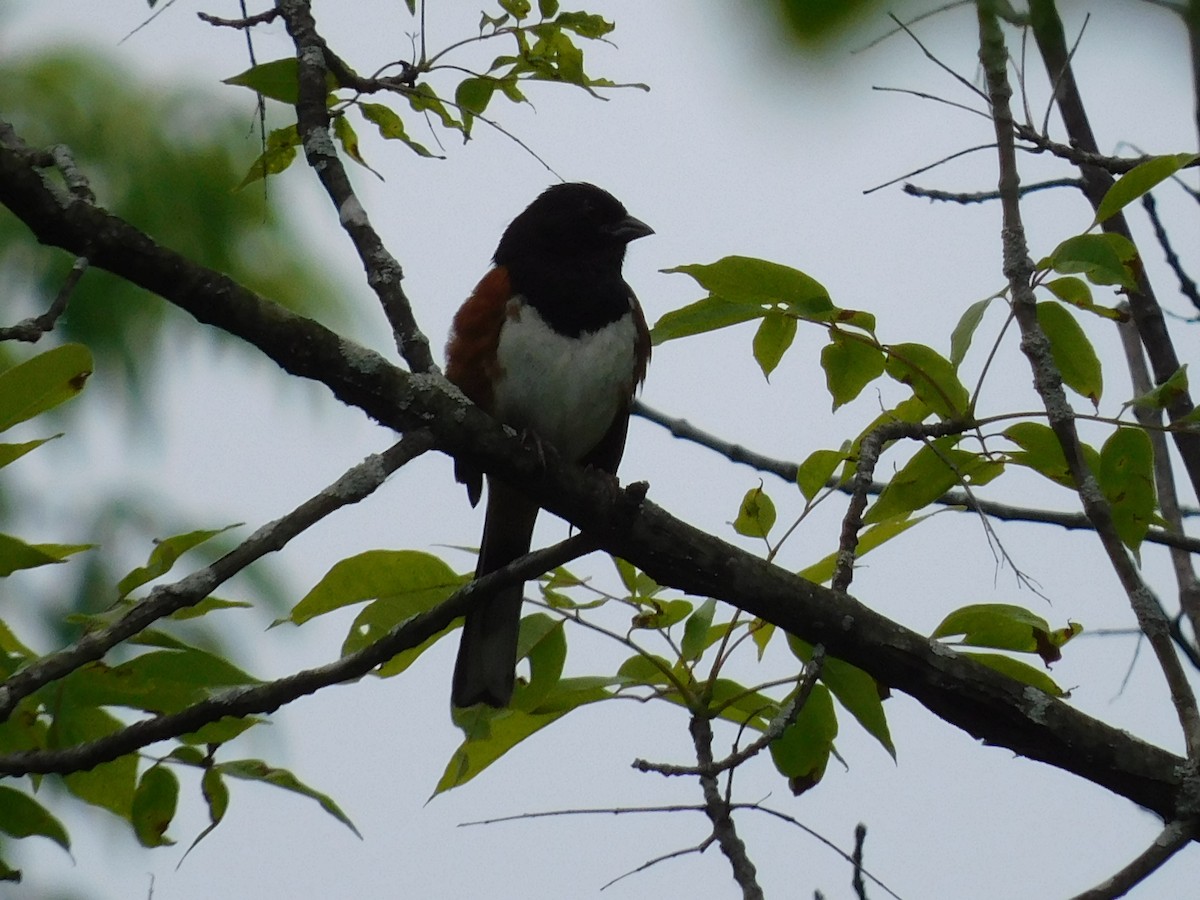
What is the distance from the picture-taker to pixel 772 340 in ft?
7.37

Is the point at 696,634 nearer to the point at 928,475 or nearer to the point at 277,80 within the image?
the point at 928,475

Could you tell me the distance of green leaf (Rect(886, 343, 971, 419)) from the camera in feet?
6.89

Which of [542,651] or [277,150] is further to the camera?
[277,150]

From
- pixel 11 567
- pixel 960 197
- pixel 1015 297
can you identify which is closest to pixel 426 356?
pixel 11 567

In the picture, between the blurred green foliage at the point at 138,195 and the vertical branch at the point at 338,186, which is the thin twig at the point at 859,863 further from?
the blurred green foliage at the point at 138,195

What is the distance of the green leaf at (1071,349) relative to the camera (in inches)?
82.6

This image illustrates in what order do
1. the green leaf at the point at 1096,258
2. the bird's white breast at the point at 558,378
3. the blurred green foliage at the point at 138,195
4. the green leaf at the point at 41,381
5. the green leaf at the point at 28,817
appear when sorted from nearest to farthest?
the green leaf at the point at 41,381 → the green leaf at the point at 1096,258 → the green leaf at the point at 28,817 → the bird's white breast at the point at 558,378 → the blurred green foliage at the point at 138,195

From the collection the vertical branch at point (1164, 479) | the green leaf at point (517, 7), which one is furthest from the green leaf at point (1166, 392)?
the green leaf at point (517, 7)

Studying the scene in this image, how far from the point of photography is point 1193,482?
2621 mm

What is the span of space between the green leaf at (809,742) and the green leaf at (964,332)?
Result: 610 mm

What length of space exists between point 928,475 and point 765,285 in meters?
0.45

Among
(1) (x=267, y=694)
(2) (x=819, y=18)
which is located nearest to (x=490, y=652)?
(1) (x=267, y=694)

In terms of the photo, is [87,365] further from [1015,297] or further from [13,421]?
[1015,297]

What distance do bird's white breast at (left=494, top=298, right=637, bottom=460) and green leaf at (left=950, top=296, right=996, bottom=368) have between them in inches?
56.6
